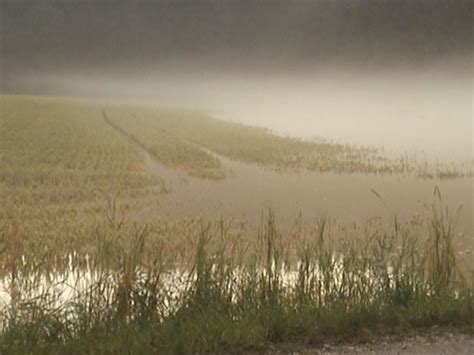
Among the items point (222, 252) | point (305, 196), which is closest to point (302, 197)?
point (305, 196)

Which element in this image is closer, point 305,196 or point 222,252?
point 222,252

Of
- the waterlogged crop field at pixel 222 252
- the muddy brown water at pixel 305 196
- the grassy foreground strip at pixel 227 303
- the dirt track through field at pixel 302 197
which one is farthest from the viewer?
the muddy brown water at pixel 305 196

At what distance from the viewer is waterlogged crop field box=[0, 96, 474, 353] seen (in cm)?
555

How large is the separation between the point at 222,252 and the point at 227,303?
101cm

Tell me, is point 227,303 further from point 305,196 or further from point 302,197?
point 305,196

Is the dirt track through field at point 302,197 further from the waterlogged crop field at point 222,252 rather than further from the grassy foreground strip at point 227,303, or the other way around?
the grassy foreground strip at point 227,303

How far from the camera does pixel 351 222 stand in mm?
12914

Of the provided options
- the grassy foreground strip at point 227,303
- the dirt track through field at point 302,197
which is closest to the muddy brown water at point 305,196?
the dirt track through field at point 302,197

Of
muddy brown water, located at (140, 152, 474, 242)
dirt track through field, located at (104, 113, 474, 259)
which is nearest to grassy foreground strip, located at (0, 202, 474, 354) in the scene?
dirt track through field, located at (104, 113, 474, 259)

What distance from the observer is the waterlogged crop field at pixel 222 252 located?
5.55 meters

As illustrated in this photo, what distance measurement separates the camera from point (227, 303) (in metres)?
6.04

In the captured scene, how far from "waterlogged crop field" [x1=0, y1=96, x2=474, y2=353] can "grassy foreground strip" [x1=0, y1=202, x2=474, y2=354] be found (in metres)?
0.02

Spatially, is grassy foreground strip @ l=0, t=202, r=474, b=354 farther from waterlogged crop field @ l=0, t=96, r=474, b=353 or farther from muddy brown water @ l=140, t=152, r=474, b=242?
muddy brown water @ l=140, t=152, r=474, b=242

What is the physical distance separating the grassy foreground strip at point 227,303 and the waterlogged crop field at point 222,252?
22 millimetres
